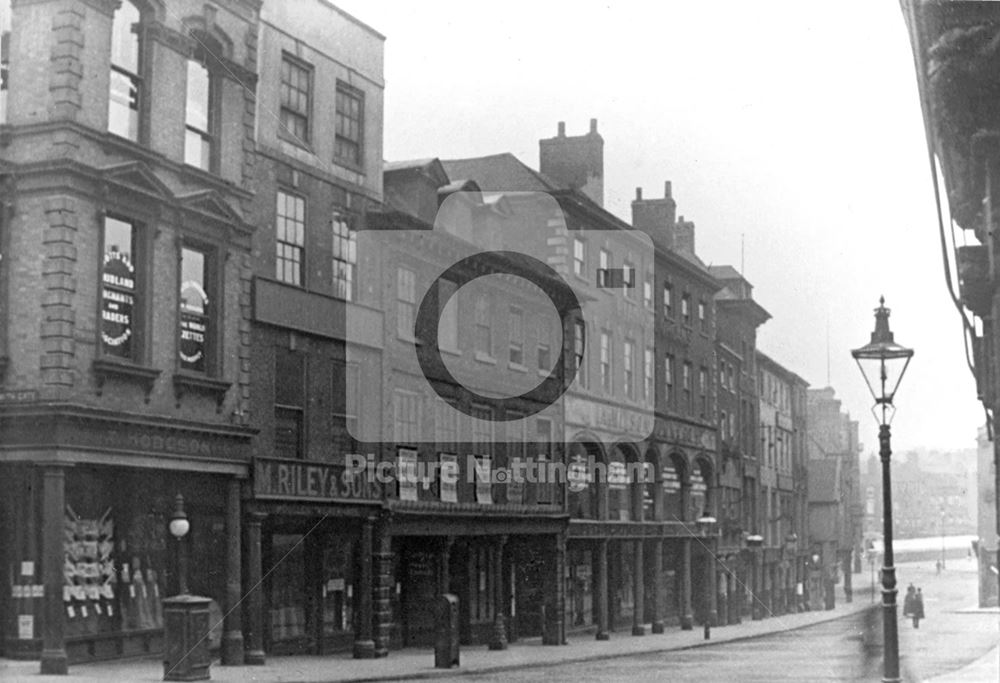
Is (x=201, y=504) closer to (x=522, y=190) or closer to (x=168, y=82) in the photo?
(x=168, y=82)

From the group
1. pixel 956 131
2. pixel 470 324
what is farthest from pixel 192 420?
pixel 956 131

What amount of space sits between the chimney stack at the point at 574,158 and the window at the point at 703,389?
10.5 meters

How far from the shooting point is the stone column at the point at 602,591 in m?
40.0

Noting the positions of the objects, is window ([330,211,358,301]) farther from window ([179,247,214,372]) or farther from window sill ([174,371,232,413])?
window sill ([174,371,232,413])

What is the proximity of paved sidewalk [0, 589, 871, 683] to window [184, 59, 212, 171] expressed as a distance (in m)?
9.05

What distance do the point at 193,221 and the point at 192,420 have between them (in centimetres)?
359

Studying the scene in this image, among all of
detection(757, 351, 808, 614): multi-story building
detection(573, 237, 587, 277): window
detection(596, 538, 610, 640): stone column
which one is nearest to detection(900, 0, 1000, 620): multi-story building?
detection(596, 538, 610, 640): stone column

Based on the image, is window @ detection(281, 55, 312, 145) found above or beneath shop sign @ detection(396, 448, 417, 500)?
above

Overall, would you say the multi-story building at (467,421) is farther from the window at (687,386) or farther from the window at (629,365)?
the window at (687,386)

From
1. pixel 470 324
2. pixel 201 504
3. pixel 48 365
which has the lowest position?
pixel 201 504

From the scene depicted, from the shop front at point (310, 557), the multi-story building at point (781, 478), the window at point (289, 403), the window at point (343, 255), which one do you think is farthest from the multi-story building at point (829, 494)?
the window at point (289, 403)

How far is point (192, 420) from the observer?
78.8 ft

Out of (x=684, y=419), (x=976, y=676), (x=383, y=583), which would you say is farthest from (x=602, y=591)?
(x=976, y=676)

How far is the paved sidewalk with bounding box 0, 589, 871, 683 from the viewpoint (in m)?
20.7
